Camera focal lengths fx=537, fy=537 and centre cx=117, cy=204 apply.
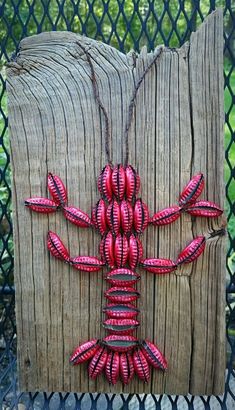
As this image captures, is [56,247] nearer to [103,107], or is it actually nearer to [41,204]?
[41,204]

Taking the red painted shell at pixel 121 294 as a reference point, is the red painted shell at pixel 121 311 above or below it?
below

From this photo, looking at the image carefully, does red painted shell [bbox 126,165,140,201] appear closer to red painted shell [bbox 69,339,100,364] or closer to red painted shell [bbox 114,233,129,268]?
red painted shell [bbox 114,233,129,268]

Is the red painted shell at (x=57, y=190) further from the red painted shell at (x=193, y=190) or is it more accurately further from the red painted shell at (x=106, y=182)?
the red painted shell at (x=193, y=190)

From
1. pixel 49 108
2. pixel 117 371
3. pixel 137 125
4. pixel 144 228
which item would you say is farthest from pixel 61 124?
pixel 117 371

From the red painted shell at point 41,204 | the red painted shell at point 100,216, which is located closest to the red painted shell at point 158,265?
the red painted shell at point 100,216

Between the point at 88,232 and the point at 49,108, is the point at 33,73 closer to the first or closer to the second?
the point at 49,108

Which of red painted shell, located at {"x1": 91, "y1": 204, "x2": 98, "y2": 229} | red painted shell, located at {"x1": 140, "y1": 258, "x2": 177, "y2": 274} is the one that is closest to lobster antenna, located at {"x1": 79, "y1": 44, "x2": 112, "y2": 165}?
red painted shell, located at {"x1": 91, "y1": 204, "x2": 98, "y2": 229}

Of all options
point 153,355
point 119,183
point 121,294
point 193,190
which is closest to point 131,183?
point 119,183
